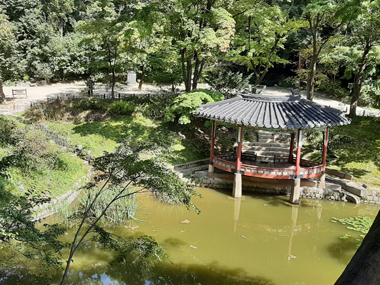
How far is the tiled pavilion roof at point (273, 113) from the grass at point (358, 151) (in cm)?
334

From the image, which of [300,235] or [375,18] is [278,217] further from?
[375,18]

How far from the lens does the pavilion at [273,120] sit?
12281mm

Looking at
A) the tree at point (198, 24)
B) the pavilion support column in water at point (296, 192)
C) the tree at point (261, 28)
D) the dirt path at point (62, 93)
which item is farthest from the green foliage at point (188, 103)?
the dirt path at point (62, 93)

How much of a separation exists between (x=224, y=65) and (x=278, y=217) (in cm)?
1448

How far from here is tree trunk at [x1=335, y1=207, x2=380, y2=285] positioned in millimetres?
3357

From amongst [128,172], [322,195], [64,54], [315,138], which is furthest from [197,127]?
[64,54]

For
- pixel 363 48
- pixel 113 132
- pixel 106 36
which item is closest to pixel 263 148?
pixel 113 132

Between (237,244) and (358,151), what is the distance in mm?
10594

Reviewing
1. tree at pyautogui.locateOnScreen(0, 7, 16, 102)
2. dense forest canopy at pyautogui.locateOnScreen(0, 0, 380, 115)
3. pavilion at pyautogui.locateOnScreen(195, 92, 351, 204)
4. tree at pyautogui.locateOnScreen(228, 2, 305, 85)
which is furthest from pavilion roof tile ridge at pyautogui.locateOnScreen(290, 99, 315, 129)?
tree at pyautogui.locateOnScreen(0, 7, 16, 102)

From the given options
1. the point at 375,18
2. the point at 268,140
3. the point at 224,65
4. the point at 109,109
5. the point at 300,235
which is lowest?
the point at 300,235

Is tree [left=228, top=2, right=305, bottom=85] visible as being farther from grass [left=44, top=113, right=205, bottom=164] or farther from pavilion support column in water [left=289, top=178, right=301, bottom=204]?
pavilion support column in water [left=289, top=178, right=301, bottom=204]

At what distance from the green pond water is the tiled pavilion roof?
3301 mm

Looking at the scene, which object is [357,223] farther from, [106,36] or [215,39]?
[106,36]

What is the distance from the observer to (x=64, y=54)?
1251 inches
